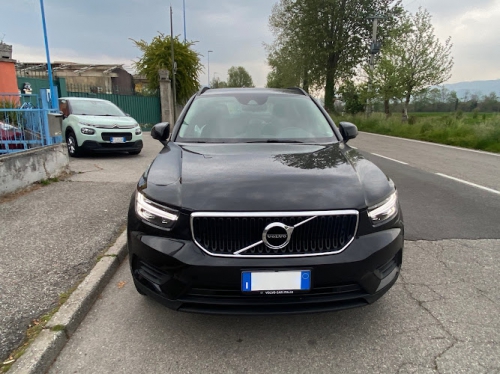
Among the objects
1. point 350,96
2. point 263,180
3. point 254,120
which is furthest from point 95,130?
point 350,96

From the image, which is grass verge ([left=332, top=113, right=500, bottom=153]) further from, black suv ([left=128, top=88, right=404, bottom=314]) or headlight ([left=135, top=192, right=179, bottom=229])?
headlight ([left=135, top=192, right=179, bottom=229])

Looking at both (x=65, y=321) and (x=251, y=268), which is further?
(x=65, y=321)

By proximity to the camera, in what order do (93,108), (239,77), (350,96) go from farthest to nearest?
1. (239,77)
2. (350,96)
3. (93,108)

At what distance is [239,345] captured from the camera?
7.32 ft

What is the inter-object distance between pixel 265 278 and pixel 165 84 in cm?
1931

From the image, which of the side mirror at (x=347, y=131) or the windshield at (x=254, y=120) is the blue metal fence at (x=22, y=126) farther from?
the side mirror at (x=347, y=131)

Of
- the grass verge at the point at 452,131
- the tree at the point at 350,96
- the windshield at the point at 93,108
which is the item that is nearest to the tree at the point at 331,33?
the tree at the point at 350,96

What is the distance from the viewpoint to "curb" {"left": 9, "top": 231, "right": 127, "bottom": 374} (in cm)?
198

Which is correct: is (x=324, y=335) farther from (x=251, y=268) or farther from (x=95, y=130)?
(x=95, y=130)

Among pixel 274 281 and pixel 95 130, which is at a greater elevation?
pixel 95 130

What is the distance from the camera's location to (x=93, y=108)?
9750mm

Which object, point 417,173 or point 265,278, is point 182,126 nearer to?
point 265,278

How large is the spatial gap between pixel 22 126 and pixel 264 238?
6.38 m

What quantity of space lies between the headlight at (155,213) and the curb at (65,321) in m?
0.89
